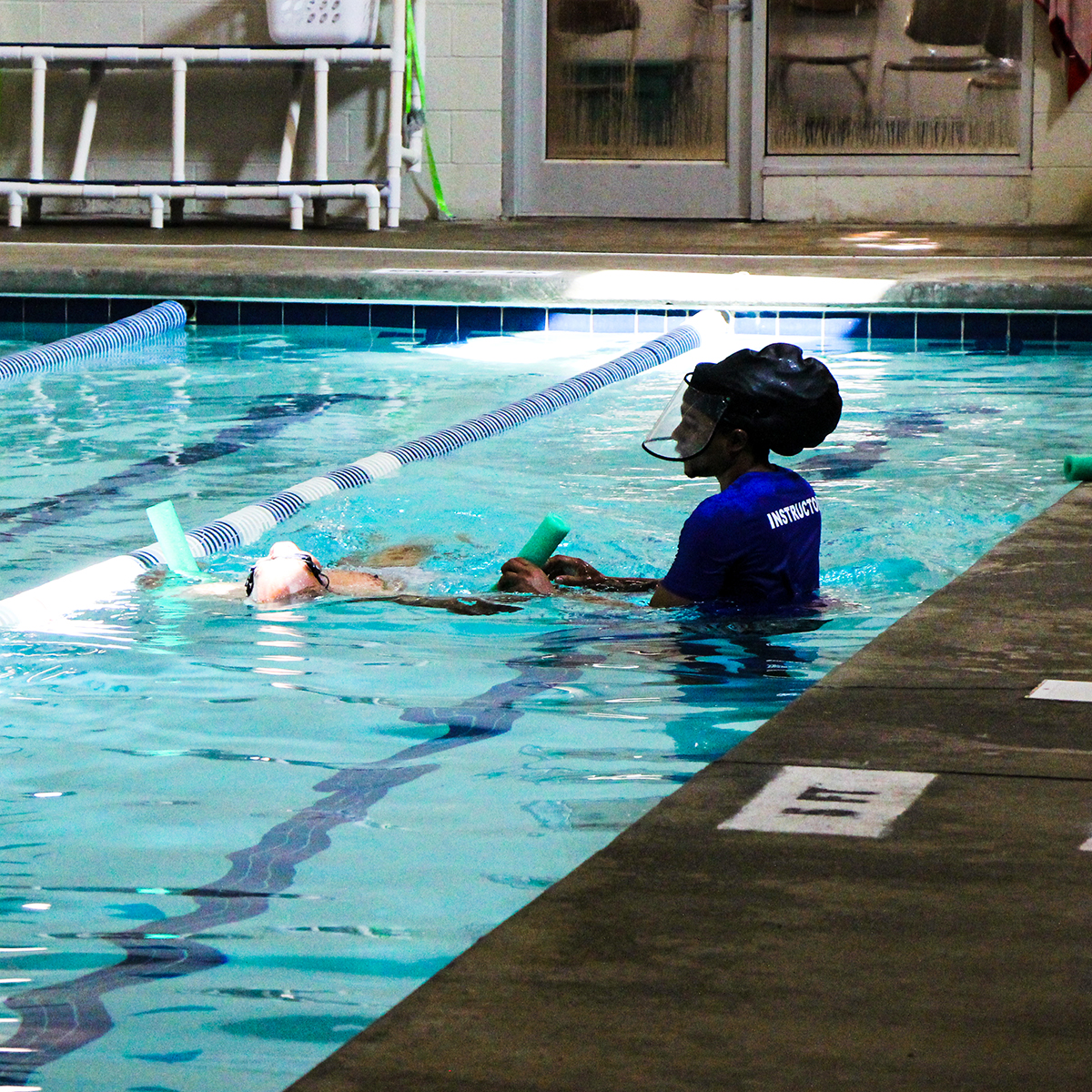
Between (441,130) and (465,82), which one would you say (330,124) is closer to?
(441,130)

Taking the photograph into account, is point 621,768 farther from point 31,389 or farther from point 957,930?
point 31,389

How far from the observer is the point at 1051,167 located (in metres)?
11.9

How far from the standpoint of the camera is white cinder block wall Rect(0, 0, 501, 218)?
12375 mm

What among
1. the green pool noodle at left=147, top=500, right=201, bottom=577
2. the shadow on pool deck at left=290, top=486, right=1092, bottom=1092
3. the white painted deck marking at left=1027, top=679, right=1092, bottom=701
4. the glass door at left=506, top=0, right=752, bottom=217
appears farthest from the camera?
the glass door at left=506, top=0, right=752, bottom=217

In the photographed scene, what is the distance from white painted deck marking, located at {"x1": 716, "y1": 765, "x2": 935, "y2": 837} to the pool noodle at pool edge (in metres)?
2.27

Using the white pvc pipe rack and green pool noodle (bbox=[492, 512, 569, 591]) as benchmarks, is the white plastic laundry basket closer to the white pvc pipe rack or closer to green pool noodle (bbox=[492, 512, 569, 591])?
the white pvc pipe rack

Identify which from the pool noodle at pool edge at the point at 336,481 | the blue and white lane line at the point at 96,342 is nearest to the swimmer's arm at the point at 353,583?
the pool noodle at pool edge at the point at 336,481

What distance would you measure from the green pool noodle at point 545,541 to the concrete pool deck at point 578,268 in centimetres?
452

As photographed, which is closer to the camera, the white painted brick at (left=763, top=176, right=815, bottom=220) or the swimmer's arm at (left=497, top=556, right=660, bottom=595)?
the swimmer's arm at (left=497, top=556, right=660, bottom=595)

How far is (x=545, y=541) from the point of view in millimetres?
4348

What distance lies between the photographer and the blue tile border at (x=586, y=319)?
8.62 meters

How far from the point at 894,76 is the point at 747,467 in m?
8.95

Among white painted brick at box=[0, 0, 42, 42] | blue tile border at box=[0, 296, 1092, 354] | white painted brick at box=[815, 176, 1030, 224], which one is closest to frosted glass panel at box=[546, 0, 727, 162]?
white painted brick at box=[815, 176, 1030, 224]

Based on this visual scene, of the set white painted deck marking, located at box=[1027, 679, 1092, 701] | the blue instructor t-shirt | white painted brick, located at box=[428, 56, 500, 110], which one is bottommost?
white painted deck marking, located at box=[1027, 679, 1092, 701]
